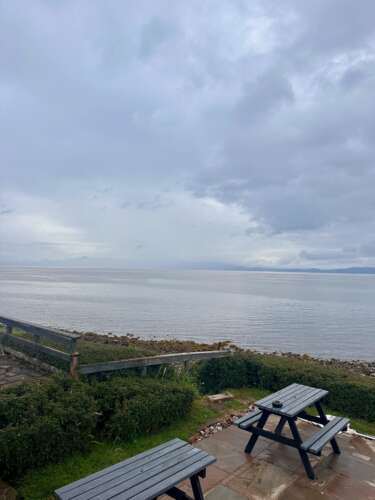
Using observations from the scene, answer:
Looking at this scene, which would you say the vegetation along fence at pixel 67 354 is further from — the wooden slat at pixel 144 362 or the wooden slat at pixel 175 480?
the wooden slat at pixel 175 480

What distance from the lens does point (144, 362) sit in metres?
6.60

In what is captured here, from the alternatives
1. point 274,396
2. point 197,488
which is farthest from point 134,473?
point 274,396

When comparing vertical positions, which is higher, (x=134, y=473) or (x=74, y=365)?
(x=74, y=365)

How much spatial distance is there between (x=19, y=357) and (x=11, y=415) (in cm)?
374

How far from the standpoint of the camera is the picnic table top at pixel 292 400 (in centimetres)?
428

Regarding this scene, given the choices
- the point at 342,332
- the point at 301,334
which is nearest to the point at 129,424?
the point at 301,334

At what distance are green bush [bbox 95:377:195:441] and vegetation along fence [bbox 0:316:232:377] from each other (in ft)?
1.23

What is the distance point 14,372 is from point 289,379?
559 centimetres

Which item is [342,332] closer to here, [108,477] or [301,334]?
[301,334]

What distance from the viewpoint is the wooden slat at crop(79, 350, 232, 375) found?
5.88 m

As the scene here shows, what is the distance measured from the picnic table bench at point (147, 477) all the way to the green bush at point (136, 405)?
5.52 feet

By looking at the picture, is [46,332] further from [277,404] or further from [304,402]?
[304,402]

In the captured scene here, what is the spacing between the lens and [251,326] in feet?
91.1

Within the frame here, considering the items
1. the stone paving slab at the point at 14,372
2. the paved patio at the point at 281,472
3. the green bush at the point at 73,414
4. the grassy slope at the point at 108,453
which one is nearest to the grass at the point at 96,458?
the grassy slope at the point at 108,453
